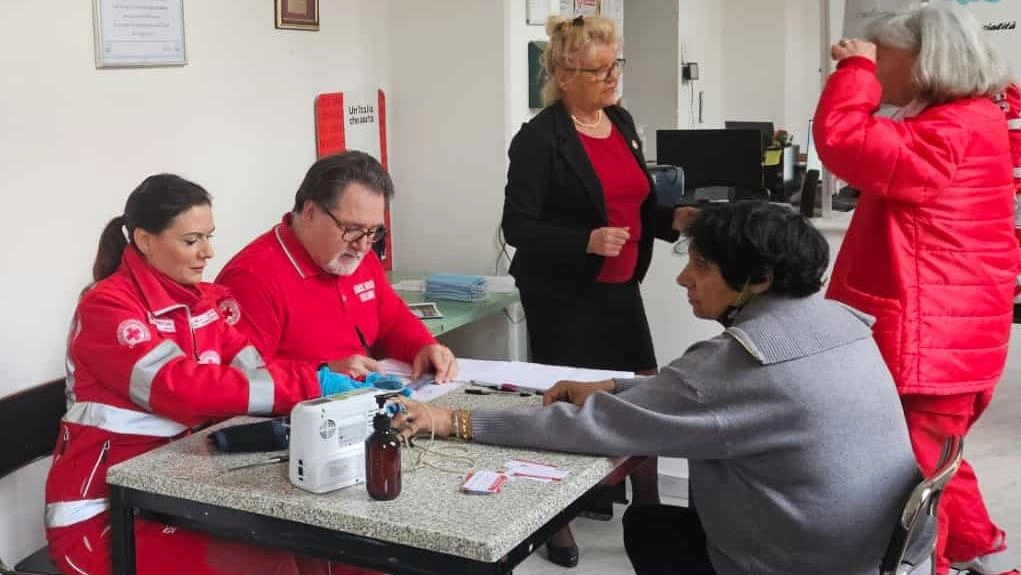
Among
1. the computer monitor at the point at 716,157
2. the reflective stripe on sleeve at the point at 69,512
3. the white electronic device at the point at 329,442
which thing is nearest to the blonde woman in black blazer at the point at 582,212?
the white electronic device at the point at 329,442

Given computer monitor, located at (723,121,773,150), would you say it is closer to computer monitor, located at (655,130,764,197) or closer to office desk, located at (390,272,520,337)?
computer monitor, located at (655,130,764,197)

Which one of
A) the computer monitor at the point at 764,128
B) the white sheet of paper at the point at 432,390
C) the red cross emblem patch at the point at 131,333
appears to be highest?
the computer monitor at the point at 764,128

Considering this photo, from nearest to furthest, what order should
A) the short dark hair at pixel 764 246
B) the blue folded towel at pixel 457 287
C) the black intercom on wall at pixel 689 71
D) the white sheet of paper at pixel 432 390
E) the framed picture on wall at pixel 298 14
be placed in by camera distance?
the short dark hair at pixel 764 246 → the white sheet of paper at pixel 432 390 → the framed picture on wall at pixel 298 14 → the blue folded towel at pixel 457 287 → the black intercom on wall at pixel 689 71

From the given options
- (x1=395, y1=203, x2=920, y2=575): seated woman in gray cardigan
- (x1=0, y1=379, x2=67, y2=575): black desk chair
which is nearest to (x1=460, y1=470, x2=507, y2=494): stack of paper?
(x1=395, y1=203, x2=920, y2=575): seated woman in gray cardigan

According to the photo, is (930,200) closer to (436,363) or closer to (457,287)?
(436,363)

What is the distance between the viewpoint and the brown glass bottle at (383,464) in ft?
5.57

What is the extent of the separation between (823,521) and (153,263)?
1283mm

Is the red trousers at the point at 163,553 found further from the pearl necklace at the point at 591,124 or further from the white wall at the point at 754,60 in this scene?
the white wall at the point at 754,60

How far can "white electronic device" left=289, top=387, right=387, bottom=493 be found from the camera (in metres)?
1.73

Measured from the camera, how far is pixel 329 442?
173cm

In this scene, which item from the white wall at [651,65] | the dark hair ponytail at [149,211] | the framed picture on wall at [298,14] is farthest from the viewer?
the white wall at [651,65]

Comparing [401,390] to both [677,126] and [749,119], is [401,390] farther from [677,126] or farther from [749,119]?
[749,119]

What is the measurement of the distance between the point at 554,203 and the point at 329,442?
148 centimetres

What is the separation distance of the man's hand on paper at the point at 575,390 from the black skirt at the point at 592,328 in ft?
2.93
